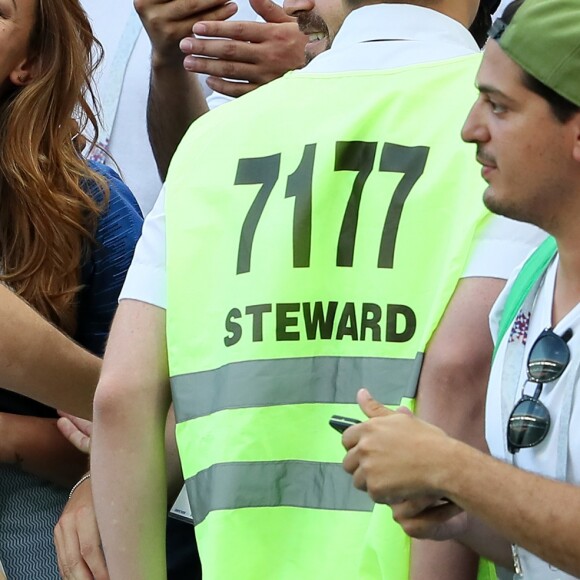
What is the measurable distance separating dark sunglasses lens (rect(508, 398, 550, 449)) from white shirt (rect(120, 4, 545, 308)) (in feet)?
1.91

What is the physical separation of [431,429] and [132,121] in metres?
2.07

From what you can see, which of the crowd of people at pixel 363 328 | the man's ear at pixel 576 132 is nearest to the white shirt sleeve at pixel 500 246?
the crowd of people at pixel 363 328

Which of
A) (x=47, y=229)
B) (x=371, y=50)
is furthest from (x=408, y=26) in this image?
(x=47, y=229)

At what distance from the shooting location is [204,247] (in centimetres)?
204

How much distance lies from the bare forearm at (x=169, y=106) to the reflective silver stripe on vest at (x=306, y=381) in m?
1.17

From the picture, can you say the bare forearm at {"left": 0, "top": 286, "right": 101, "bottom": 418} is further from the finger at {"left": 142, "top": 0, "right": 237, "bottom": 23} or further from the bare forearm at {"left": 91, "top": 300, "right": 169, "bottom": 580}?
the finger at {"left": 142, "top": 0, "right": 237, "bottom": 23}

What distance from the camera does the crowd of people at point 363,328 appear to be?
168cm

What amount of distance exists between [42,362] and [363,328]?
0.68 m

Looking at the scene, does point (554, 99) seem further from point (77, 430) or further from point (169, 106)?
point (169, 106)

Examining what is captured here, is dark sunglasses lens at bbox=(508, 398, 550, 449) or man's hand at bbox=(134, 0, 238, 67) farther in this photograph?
man's hand at bbox=(134, 0, 238, 67)

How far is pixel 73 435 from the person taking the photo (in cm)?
259

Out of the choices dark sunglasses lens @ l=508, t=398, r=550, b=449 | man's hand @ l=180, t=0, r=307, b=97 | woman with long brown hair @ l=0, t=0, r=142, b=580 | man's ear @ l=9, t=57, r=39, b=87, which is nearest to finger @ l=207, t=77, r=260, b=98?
man's hand @ l=180, t=0, r=307, b=97

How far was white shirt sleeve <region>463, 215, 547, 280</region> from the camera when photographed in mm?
1870

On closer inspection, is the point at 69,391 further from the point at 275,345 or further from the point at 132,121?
the point at 132,121
